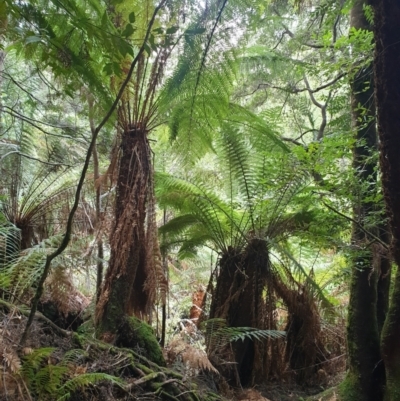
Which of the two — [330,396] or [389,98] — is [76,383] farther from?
[330,396]

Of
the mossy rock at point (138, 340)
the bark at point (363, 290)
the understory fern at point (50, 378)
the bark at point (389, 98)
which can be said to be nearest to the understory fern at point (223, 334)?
the mossy rock at point (138, 340)

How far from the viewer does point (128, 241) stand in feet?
7.77

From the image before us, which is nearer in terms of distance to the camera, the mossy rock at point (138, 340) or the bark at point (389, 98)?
the bark at point (389, 98)

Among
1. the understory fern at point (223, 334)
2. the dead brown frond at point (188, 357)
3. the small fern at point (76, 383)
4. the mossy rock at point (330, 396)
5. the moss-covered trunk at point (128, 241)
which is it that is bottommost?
the mossy rock at point (330, 396)

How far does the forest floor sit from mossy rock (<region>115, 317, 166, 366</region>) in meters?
0.08

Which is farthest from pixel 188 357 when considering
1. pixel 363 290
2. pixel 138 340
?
pixel 363 290

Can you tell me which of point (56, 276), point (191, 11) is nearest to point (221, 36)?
point (191, 11)

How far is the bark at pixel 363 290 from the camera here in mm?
2189

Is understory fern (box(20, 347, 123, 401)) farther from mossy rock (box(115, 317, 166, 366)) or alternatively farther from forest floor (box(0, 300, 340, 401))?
mossy rock (box(115, 317, 166, 366))

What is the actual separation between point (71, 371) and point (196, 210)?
2096mm

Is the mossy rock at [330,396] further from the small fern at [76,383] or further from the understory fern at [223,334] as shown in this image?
the small fern at [76,383]

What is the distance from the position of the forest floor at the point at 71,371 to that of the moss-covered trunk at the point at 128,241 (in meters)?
0.33

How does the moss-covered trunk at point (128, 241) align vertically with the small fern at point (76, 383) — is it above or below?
above

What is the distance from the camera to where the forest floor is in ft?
4.38
